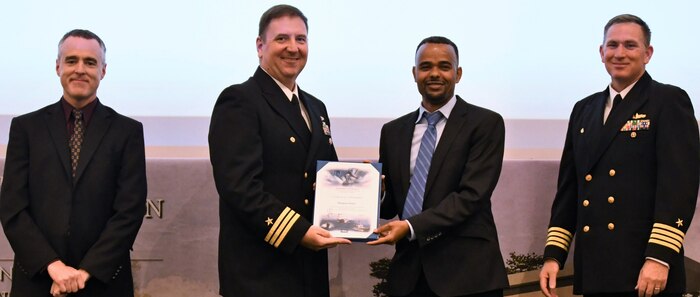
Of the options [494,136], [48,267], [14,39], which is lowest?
[48,267]

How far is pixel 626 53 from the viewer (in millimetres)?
3152

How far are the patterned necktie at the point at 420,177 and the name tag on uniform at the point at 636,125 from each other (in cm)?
70

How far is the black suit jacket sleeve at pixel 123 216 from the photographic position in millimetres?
3008

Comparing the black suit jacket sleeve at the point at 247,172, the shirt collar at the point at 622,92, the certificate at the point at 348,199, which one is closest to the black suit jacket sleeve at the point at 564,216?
the shirt collar at the point at 622,92

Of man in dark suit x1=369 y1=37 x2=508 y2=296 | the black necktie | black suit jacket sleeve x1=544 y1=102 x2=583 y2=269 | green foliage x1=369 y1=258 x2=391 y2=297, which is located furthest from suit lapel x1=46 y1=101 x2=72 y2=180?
the black necktie

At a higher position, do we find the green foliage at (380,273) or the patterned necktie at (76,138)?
the patterned necktie at (76,138)

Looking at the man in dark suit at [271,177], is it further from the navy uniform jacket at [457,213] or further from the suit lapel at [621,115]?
the suit lapel at [621,115]

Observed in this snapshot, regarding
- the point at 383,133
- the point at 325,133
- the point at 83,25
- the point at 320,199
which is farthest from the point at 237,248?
the point at 83,25

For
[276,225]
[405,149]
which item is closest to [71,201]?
[276,225]

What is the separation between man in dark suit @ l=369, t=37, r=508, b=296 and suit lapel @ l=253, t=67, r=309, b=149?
0.39 m

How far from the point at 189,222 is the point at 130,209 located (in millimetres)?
795

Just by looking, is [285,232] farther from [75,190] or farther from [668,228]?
[668,228]

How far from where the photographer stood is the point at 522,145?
4035mm

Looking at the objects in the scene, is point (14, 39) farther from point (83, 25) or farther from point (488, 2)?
point (488, 2)
